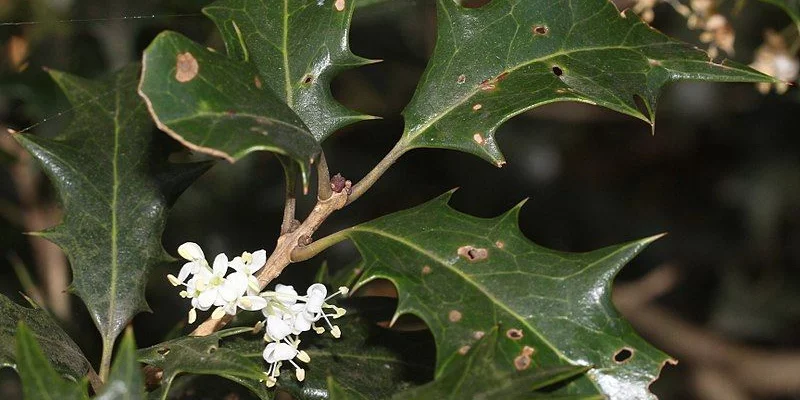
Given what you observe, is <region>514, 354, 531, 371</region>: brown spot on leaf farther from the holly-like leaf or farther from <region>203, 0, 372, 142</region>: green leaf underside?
<region>203, 0, 372, 142</region>: green leaf underside

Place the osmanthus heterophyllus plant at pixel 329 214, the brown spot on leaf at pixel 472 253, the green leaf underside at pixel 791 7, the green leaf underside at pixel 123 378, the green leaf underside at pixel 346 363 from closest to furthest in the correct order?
the green leaf underside at pixel 123 378 < the osmanthus heterophyllus plant at pixel 329 214 < the brown spot on leaf at pixel 472 253 < the green leaf underside at pixel 346 363 < the green leaf underside at pixel 791 7

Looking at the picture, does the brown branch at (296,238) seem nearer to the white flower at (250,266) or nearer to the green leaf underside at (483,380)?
the white flower at (250,266)

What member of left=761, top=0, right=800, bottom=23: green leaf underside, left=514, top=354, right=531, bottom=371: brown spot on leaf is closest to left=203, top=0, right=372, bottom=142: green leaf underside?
left=514, top=354, right=531, bottom=371: brown spot on leaf

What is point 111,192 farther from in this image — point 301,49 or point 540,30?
point 540,30

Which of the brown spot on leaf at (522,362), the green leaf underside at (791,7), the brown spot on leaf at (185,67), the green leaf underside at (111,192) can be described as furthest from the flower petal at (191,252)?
the green leaf underside at (791,7)

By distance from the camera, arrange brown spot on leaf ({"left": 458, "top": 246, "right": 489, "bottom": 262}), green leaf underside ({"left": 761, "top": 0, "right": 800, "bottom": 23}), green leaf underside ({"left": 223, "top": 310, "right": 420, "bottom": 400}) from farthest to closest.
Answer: green leaf underside ({"left": 761, "top": 0, "right": 800, "bottom": 23}), green leaf underside ({"left": 223, "top": 310, "right": 420, "bottom": 400}), brown spot on leaf ({"left": 458, "top": 246, "right": 489, "bottom": 262})

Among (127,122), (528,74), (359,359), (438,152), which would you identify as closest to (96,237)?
(127,122)

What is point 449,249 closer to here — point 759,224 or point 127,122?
point 127,122
